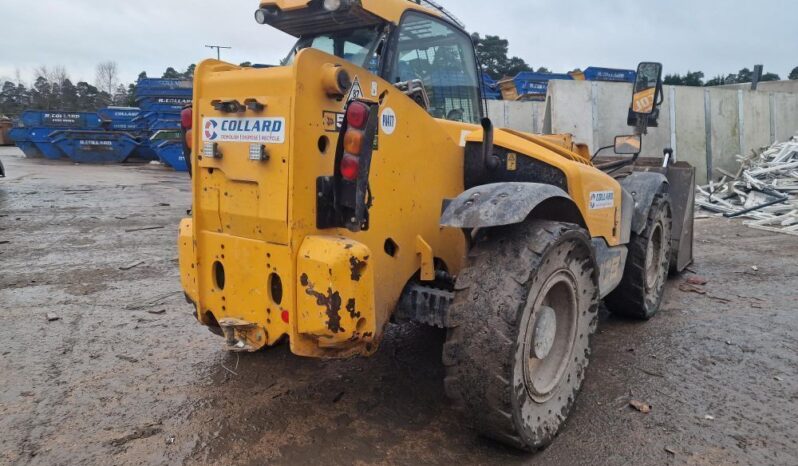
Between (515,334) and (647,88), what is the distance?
12.5ft

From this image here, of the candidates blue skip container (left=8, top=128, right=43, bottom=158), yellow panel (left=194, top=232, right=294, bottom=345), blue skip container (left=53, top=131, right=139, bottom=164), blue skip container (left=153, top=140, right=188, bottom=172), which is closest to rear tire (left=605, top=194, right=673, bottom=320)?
yellow panel (left=194, top=232, right=294, bottom=345)

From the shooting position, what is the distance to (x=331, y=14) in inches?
130

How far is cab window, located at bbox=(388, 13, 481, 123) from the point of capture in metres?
3.43

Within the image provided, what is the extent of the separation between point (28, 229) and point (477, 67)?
843 cm

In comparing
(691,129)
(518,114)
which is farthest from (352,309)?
(518,114)

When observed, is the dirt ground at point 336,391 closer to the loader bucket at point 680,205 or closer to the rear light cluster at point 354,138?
the loader bucket at point 680,205

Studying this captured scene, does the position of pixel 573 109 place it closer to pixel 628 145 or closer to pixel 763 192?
pixel 763 192

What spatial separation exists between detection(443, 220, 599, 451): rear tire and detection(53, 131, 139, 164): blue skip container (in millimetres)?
26448

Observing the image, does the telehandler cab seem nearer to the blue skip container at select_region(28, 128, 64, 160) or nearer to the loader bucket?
the loader bucket

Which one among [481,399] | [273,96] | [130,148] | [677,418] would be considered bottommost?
[677,418]

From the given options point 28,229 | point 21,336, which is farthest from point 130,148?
point 21,336

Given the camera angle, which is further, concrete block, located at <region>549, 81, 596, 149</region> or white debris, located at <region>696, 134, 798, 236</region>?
concrete block, located at <region>549, 81, 596, 149</region>

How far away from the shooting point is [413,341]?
4363 millimetres

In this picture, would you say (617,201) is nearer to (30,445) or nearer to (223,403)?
(223,403)
